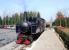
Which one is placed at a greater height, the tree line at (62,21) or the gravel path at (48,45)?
the tree line at (62,21)

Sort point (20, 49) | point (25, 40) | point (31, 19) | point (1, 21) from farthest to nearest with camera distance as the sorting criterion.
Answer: point (1, 21)
point (31, 19)
point (25, 40)
point (20, 49)

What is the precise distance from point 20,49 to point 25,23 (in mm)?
4956

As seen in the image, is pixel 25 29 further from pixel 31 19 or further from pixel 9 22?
pixel 9 22

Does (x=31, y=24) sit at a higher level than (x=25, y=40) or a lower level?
higher

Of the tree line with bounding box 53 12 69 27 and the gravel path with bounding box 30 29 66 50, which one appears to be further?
the tree line with bounding box 53 12 69 27

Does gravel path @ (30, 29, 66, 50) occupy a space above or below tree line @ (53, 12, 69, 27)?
below

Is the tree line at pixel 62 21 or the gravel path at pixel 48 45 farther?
the tree line at pixel 62 21

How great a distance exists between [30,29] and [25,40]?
127 cm

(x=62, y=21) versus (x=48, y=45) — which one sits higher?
(x=62, y=21)

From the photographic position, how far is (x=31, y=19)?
23.2 m

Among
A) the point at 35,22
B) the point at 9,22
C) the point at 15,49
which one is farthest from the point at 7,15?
the point at 15,49

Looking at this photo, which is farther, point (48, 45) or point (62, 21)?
point (62, 21)

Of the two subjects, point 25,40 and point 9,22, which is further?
point 9,22

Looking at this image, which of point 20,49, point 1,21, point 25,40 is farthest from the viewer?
point 1,21
